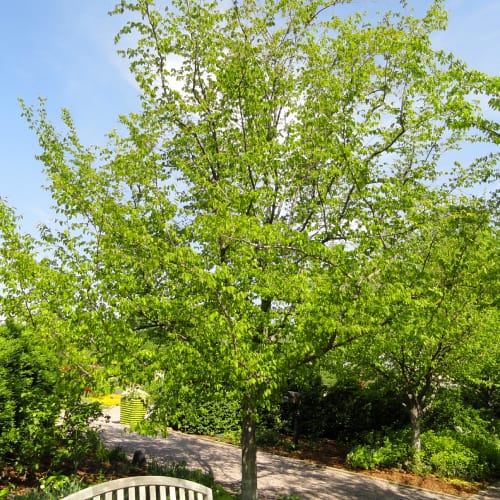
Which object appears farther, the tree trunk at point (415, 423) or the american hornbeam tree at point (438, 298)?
the tree trunk at point (415, 423)

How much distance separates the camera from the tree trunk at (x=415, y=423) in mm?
12195

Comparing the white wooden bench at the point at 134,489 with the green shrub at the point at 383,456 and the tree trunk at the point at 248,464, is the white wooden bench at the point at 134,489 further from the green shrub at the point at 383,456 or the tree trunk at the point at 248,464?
the green shrub at the point at 383,456

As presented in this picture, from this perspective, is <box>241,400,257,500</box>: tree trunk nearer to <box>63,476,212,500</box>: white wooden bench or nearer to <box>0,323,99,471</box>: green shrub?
<box>0,323,99,471</box>: green shrub

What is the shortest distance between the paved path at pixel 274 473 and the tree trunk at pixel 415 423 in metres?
1.57

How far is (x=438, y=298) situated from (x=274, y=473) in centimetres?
728

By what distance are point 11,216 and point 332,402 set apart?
12824 mm

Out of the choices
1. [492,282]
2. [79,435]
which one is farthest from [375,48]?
[79,435]

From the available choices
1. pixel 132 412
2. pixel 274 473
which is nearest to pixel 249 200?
pixel 274 473

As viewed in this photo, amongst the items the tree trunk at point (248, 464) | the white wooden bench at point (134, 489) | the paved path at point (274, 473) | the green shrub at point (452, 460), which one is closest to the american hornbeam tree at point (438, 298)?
the green shrub at point (452, 460)

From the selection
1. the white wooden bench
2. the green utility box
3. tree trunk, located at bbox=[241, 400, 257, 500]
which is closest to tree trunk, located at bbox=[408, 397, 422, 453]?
tree trunk, located at bbox=[241, 400, 257, 500]

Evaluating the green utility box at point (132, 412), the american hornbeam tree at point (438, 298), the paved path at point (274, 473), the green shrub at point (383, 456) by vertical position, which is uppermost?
the american hornbeam tree at point (438, 298)

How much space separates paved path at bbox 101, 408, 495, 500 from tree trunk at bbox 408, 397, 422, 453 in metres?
1.57

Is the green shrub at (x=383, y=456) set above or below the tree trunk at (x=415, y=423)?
below

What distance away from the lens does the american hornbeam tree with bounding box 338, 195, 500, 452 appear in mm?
6316
